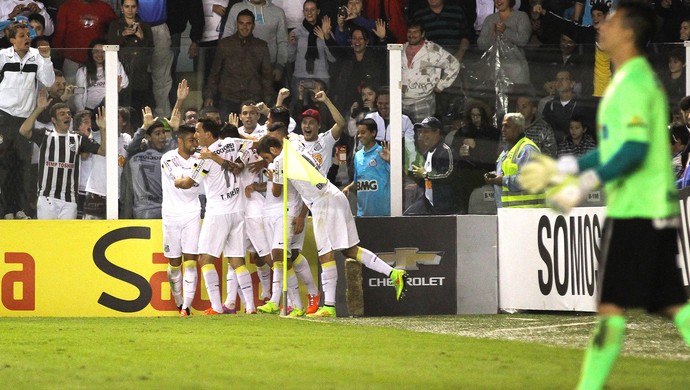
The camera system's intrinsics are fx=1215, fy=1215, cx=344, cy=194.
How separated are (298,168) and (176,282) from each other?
2.55m

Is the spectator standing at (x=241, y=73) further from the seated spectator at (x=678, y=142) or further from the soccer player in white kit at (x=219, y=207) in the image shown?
the seated spectator at (x=678, y=142)

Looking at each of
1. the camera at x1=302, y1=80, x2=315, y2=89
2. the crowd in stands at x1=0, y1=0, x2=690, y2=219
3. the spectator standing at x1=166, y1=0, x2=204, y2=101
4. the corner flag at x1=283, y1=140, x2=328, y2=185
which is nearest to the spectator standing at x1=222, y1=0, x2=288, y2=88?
the crowd in stands at x1=0, y1=0, x2=690, y2=219

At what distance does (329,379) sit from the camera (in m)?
7.93

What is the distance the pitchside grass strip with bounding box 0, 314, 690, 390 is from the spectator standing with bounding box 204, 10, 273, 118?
3444 mm

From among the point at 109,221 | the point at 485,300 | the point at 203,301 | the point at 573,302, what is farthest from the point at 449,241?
the point at 109,221

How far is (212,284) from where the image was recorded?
51.5ft

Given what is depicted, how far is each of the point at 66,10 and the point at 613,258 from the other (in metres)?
13.4

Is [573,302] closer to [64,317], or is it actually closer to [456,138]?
[456,138]

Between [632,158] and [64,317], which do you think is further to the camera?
[64,317]

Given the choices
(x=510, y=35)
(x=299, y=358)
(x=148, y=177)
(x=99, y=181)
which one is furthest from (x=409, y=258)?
(x=299, y=358)

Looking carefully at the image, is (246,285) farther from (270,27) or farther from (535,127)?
(535,127)

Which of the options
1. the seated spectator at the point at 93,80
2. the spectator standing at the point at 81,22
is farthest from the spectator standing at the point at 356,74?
the spectator standing at the point at 81,22

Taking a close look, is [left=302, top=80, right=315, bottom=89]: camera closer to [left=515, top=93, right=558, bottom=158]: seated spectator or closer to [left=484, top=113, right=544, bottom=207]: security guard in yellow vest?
[left=484, top=113, right=544, bottom=207]: security guard in yellow vest

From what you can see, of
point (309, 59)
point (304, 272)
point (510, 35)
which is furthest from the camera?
point (510, 35)
